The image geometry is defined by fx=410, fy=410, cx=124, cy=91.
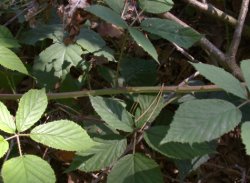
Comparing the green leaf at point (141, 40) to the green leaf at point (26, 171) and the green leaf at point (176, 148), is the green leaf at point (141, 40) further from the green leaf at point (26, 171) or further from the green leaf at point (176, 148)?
the green leaf at point (26, 171)

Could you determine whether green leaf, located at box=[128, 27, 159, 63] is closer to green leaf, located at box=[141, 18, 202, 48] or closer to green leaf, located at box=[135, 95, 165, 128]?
green leaf, located at box=[141, 18, 202, 48]

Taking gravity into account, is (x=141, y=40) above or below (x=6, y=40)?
above

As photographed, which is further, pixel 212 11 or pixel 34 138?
pixel 212 11

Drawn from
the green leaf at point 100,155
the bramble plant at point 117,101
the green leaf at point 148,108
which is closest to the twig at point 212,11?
the bramble plant at point 117,101

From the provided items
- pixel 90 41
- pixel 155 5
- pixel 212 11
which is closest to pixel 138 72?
pixel 90 41

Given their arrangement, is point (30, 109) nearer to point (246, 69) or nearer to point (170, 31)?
point (170, 31)
